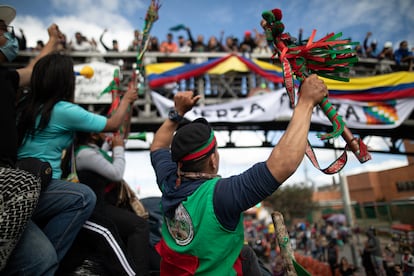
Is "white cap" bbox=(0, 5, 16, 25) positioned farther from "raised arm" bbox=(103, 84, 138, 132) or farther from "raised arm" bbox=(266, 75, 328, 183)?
"raised arm" bbox=(266, 75, 328, 183)

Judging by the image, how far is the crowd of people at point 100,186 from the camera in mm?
1168

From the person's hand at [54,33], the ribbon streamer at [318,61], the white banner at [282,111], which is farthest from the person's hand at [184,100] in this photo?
the white banner at [282,111]

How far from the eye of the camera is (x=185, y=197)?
1.38 meters

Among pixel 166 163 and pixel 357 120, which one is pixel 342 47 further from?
pixel 357 120

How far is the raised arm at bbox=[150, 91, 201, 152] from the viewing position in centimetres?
191

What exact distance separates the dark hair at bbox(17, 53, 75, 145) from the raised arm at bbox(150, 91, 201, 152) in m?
0.68

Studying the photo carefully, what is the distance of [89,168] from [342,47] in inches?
77.2

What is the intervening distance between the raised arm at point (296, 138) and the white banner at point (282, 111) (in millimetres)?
6839

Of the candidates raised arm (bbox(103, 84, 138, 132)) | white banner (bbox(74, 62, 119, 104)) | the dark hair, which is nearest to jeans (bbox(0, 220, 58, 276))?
the dark hair

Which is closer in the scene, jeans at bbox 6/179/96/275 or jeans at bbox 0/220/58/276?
jeans at bbox 0/220/58/276

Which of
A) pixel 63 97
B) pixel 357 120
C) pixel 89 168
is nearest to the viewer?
pixel 63 97

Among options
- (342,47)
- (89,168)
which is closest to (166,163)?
(89,168)

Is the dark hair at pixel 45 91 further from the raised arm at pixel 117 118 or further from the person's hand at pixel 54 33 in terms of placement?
the person's hand at pixel 54 33

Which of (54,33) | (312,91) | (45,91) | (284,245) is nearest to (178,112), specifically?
(45,91)
